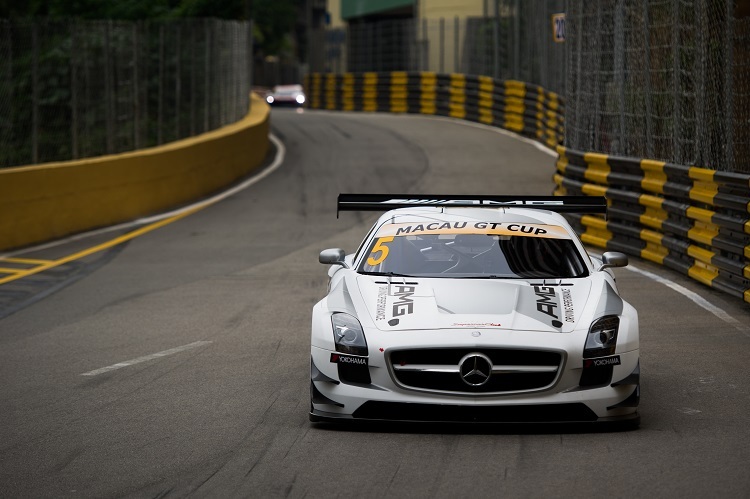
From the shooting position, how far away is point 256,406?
7742mm

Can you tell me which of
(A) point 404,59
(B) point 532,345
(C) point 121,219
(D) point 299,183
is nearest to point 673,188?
(B) point 532,345

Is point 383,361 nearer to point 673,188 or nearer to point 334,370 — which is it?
point 334,370

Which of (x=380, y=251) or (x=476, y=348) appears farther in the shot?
(x=380, y=251)

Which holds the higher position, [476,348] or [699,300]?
[476,348]

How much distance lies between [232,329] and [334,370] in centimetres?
391

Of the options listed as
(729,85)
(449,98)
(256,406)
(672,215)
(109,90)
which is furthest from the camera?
(449,98)

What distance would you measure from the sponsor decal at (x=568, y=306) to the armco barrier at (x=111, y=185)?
1112 cm

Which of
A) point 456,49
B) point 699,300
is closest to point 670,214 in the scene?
point 699,300

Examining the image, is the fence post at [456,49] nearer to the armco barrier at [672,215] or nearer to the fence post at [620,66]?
the armco barrier at [672,215]

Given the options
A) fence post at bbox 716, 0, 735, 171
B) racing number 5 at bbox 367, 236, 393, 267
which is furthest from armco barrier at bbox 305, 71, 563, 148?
racing number 5 at bbox 367, 236, 393, 267

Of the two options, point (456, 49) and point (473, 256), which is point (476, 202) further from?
point (456, 49)

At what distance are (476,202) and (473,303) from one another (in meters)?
1.63

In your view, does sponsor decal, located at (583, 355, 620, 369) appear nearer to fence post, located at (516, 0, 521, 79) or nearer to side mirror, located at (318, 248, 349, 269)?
side mirror, located at (318, 248, 349, 269)

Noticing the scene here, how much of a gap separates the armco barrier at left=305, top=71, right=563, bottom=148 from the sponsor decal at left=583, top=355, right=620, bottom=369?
20.7 m
